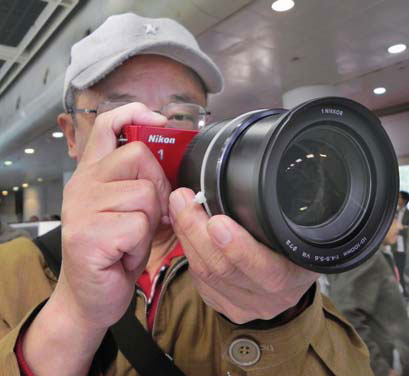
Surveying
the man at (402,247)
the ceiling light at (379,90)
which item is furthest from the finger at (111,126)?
the ceiling light at (379,90)

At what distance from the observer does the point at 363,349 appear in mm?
634

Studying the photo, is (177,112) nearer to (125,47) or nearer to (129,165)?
(125,47)

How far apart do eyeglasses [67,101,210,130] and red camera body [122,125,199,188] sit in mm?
233

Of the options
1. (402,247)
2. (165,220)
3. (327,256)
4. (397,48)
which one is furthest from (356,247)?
(397,48)

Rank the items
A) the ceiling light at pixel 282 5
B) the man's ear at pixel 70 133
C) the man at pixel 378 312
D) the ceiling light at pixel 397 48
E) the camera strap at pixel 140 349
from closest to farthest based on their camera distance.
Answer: the camera strap at pixel 140 349, the man's ear at pixel 70 133, the man at pixel 378 312, the ceiling light at pixel 282 5, the ceiling light at pixel 397 48

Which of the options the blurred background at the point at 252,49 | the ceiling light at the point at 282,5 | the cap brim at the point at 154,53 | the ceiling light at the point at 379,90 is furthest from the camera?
the ceiling light at the point at 379,90

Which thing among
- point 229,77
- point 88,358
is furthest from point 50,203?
point 88,358

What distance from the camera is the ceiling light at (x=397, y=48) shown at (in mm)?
3434

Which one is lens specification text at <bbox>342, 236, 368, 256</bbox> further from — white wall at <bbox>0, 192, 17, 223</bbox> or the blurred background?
white wall at <bbox>0, 192, 17, 223</bbox>

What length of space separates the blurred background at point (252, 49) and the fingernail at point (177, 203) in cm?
227

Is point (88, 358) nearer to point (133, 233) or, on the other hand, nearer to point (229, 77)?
A: point (133, 233)

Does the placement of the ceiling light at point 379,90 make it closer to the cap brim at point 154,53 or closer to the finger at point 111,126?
the cap brim at point 154,53

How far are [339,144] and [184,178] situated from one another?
21 centimetres

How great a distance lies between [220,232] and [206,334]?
1.11 feet
